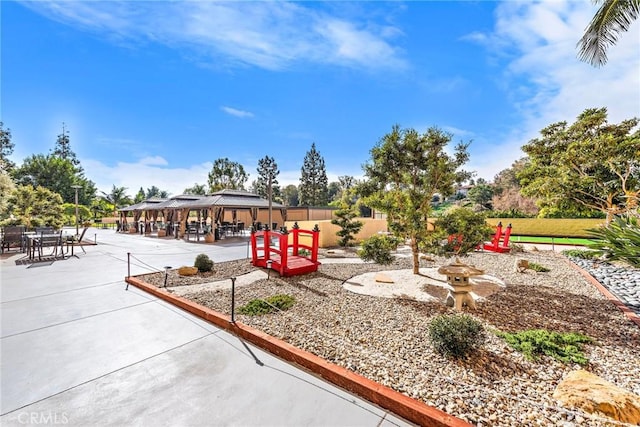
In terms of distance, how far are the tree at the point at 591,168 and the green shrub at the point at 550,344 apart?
29.2 feet

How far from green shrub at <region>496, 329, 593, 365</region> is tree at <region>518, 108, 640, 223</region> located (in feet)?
29.2

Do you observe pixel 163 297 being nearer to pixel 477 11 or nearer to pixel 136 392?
pixel 136 392

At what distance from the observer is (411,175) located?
6.12 metres

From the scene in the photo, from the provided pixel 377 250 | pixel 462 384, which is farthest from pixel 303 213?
pixel 462 384

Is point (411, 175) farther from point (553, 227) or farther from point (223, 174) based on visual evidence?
point (223, 174)

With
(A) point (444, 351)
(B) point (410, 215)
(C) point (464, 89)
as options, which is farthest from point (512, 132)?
(A) point (444, 351)

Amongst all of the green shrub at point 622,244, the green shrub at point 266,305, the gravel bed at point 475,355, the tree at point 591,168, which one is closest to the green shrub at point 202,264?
the gravel bed at point 475,355

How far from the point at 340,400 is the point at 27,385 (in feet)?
9.57

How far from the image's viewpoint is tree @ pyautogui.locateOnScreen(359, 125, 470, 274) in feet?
18.9

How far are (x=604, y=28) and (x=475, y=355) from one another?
872 centimetres

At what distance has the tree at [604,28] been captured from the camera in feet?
18.9

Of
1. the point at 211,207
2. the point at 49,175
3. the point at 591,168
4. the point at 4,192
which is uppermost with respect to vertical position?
the point at 49,175

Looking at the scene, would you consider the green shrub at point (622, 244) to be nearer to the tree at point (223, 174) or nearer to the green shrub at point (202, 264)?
the green shrub at point (202, 264)

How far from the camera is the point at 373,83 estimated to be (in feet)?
34.0
